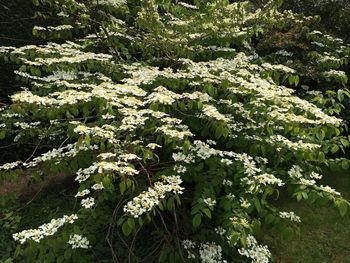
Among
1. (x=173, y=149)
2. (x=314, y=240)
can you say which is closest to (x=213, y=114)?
(x=173, y=149)

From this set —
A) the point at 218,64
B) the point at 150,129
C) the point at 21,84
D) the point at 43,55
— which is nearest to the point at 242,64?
the point at 218,64

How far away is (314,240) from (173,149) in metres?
2.16

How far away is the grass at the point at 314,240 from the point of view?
13.4 ft

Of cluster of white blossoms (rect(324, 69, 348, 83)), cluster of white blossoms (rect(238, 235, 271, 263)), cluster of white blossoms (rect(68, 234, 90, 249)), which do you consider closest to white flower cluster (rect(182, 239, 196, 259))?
cluster of white blossoms (rect(238, 235, 271, 263))

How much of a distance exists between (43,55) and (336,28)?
4564 mm

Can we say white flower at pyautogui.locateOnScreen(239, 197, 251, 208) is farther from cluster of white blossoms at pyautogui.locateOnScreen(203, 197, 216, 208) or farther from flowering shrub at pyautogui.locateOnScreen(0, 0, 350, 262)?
cluster of white blossoms at pyautogui.locateOnScreen(203, 197, 216, 208)

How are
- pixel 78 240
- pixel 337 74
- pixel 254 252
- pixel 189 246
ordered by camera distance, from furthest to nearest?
pixel 337 74, pixel 189 246, pixel 254 252, pixel 78 240

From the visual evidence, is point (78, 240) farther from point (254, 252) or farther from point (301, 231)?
point (301, 231)

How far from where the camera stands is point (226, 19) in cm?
486

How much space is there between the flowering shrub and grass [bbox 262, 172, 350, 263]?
2.54 ft

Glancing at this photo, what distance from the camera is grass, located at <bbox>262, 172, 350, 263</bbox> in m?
4.09

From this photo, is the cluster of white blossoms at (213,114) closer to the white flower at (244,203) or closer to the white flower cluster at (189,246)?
the white flower at (244,203)

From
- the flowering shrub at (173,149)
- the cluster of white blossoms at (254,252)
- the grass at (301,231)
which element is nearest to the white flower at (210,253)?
the flowering shrub at (173,149)

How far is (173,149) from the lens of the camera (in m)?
3.22
